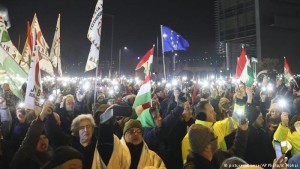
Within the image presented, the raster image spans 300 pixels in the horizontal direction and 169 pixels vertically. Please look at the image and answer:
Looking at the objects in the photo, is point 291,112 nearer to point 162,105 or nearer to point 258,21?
point 162,105

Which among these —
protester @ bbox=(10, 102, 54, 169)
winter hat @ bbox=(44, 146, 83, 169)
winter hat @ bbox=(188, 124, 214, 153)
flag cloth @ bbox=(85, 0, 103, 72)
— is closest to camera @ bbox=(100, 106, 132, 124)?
winter hat @ bbox=(44, 146, 83, 169)

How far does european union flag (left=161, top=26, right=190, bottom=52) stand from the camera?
11.6m

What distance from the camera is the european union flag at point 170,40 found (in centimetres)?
1159

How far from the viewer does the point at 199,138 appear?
3.58 metres

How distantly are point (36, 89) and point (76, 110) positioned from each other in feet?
9.55

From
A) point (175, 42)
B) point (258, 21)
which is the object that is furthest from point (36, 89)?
point (258, 21)

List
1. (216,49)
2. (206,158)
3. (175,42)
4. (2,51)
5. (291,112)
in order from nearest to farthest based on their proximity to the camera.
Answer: (206,158) → (2,51) → (291,112) → (175,42) → (216,49)

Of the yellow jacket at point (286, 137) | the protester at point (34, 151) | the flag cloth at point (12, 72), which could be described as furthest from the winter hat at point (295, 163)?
the flag cloth at point (12, 72)

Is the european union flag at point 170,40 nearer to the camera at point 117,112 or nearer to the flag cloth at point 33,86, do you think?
the flag cloth at point 33,86

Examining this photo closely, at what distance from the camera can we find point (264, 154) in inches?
183

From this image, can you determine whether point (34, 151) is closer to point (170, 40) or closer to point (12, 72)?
point (12, 72)

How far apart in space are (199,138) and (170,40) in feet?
27.9

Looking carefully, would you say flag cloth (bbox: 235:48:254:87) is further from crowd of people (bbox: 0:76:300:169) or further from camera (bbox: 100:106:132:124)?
camera (bbox: 100:106:132:124)

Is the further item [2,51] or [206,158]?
[2,51]
